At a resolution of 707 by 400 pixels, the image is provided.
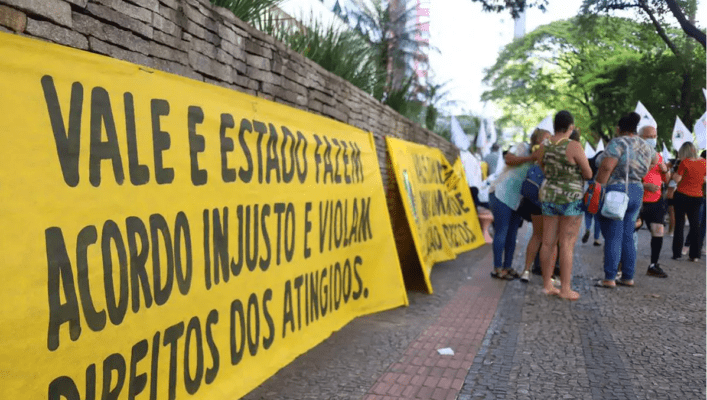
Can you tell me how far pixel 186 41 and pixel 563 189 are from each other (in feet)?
14.0

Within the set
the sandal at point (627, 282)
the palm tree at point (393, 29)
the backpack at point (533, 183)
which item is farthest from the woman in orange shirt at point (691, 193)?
the palm tree at point (393, 29)

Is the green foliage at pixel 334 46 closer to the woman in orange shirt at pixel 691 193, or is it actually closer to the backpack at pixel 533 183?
the backpack at pixel 533 183

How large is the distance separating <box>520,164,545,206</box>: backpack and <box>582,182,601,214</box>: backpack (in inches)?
18.4

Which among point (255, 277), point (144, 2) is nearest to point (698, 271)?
point (255, 277)

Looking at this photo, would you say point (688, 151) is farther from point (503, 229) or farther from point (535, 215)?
point (535, 215)

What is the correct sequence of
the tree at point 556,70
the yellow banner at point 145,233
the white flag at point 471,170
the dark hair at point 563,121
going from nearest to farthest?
1. the yellow banner at point 145,233
2. the dark hair at point 563,121
3. the white flag at point 471,170
4. the tree at point 556,70

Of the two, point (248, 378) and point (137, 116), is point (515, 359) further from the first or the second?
point (137, 116)

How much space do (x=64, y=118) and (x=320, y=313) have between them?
2.95m

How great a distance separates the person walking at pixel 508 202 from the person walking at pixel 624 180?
86cm

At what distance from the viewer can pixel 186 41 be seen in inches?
157

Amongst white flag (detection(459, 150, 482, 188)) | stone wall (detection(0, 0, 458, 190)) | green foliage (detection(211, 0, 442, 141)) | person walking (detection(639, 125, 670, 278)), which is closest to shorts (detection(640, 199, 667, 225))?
person walking (detection(639, 125, 670, 278))

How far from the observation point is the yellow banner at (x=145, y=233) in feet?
7.76

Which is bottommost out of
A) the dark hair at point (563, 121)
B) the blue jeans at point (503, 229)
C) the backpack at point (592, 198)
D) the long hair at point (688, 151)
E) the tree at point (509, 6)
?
the blue jeans at point (503, 229)

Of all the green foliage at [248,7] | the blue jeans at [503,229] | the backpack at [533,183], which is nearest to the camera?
the green foliage at [248,7]
